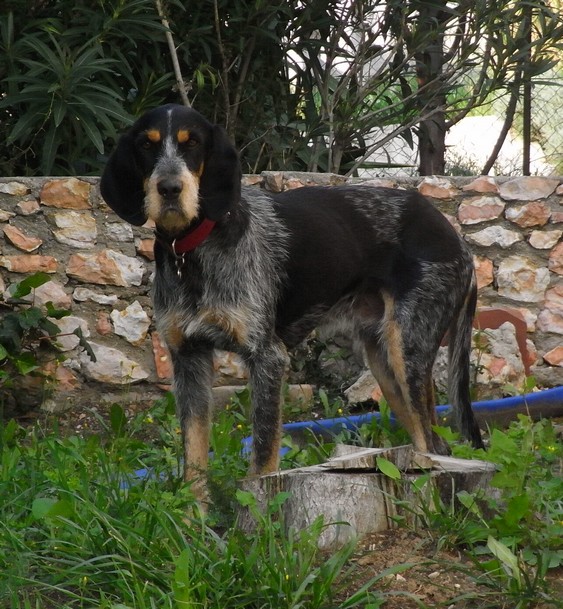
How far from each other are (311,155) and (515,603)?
4978 millimetres

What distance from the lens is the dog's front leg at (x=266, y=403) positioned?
4.30m

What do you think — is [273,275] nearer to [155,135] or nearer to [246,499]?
[155,135]

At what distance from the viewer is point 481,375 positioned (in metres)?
6.34

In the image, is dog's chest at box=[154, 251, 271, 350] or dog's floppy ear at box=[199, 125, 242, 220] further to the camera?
dog's chest at box=[154, 251, 271, 350]

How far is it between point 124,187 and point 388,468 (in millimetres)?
1669

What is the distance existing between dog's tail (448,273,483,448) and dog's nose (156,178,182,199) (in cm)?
174

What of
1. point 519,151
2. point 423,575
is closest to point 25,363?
point 423,575

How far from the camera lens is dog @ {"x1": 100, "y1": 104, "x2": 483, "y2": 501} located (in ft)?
14.0

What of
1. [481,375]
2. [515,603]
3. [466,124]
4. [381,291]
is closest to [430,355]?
[381,291]

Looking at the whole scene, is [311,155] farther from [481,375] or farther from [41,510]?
[41,510]

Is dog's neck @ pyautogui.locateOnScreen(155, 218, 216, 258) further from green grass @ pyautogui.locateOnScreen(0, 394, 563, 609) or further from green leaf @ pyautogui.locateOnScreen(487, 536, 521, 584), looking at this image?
green leaf @ pyautogui.locateOnScreen(487, 536, 521, 584)

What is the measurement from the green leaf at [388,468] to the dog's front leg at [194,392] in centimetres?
104

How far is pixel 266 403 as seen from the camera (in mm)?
4391

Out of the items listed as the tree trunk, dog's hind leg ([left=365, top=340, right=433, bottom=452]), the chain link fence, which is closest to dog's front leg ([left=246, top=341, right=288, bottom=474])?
dog's hind leg ([left=365, top=340, right=433, bottom=452])
